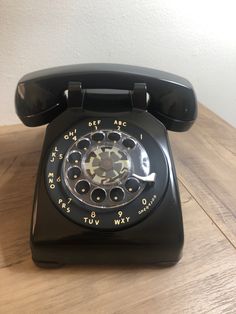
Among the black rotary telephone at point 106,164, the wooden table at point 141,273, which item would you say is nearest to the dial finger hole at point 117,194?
the black rotary telephone at point 106,164

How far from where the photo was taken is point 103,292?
516mm

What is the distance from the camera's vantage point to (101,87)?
2.09 feet

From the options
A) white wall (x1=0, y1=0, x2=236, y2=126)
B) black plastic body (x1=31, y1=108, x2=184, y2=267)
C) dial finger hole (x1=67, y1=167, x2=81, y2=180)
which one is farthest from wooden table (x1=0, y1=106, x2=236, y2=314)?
white wall (x1=0, y1=0, x2=236, y2=126)

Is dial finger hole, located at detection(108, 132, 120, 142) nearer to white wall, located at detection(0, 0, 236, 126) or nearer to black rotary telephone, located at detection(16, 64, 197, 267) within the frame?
black rotary telephone, located at detection(16, 64, 197, 267)

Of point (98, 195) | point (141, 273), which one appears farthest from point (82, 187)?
point (141, 273)

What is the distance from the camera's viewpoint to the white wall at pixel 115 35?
32.1 inches

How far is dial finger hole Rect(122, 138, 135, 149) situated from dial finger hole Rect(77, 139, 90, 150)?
0.20 ft

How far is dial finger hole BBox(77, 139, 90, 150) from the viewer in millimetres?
598

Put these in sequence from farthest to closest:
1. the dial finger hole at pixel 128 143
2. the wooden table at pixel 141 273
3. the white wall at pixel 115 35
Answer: the white wall at pixel 115 35 < the dial finger hole at pixel 128 143 < the wooden table at pixel 141 273

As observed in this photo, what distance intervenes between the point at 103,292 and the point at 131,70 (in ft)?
1.23

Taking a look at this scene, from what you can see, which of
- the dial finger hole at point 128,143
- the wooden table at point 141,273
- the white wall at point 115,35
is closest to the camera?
the wooden table at point 141,273

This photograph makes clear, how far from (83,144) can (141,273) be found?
224 mm

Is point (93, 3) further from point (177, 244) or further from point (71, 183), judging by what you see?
point (177, 244)

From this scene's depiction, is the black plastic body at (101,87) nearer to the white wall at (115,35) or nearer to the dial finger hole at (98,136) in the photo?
the dial finger hole at (98,136)
